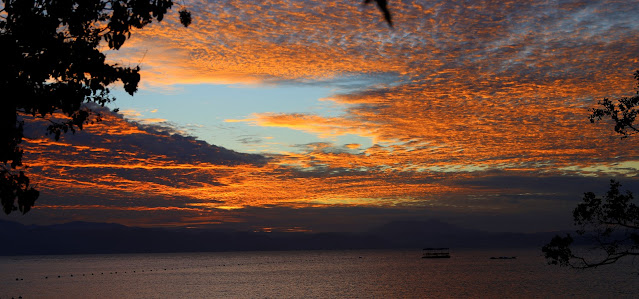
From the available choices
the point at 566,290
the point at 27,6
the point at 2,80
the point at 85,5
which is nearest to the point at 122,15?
the point at 85,5

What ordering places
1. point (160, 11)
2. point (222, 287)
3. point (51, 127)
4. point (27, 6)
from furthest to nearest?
point (222, 287) < point (51, 127) < point (160, 11) < point (27, 6)

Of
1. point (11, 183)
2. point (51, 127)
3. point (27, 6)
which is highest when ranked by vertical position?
point (27, 6)

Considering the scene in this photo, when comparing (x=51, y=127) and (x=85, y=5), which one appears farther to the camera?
(x=51, y=127)

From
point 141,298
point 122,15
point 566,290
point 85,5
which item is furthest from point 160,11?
point 566,290

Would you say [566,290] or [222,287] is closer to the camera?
[566,290]

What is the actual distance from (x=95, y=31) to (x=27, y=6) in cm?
295

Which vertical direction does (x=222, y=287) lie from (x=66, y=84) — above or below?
below

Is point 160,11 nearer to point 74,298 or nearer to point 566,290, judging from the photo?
point 74,298

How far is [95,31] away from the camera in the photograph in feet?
73.9

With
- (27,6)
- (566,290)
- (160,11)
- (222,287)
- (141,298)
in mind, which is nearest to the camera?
(27,6)

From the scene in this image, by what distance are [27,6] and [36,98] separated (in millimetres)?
3249

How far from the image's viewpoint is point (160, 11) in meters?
21.3

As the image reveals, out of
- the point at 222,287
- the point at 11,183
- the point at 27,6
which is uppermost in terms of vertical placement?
the point at 27,6

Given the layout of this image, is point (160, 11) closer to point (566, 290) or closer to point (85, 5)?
point (85, 5)
